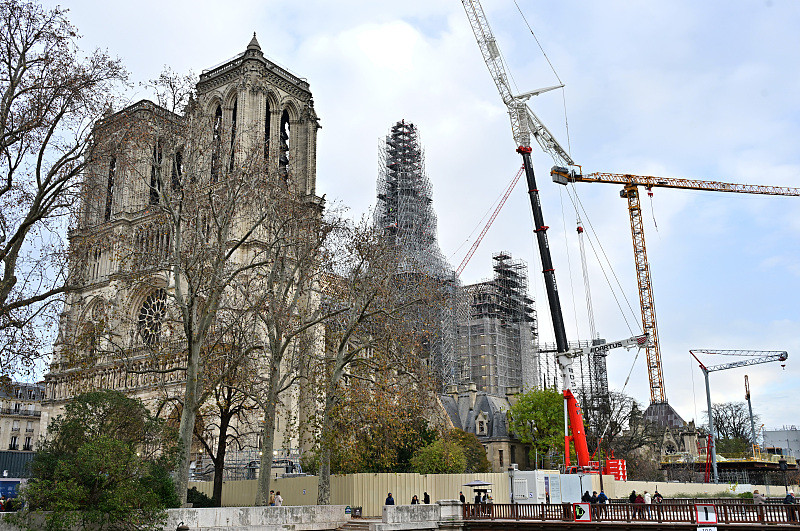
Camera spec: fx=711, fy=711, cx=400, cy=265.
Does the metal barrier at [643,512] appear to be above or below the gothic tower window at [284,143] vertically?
below

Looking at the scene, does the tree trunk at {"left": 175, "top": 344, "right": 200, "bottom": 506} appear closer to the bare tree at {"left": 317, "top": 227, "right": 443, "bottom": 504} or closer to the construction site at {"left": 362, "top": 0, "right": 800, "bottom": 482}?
the bare tree at {"left": 317, "top": 227, "right": 443, "bottom": 504}

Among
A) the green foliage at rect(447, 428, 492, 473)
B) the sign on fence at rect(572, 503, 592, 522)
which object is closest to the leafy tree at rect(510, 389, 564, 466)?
the green foliage at rect(447, 428, 492, 473)

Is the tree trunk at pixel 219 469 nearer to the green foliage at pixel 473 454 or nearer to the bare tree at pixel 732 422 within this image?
the green foliage at pixel 473 454

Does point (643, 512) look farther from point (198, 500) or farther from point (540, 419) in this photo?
point (540, 419)

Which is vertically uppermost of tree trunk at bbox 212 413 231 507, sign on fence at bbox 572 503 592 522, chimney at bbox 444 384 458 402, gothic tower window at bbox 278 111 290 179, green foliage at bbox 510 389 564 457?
gothic tower window at bbox 278 111 290 179

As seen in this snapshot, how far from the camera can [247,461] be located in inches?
1797

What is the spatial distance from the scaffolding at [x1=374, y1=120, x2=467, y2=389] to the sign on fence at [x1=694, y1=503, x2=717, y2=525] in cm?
5692

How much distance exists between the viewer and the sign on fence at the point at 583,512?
2617 cm

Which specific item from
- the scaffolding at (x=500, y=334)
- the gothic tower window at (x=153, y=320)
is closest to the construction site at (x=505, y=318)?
the scaffolding at (x=500, y=334)

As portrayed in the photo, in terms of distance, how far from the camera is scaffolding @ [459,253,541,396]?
88.1 metres

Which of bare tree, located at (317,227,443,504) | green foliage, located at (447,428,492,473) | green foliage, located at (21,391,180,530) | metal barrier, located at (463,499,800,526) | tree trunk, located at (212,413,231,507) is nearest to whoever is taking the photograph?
green foliage, located at (21,391,180,530)

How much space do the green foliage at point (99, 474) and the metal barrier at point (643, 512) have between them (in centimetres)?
1308

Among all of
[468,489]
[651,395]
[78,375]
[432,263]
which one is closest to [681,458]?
[651,395]

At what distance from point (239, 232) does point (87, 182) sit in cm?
A: 3020
